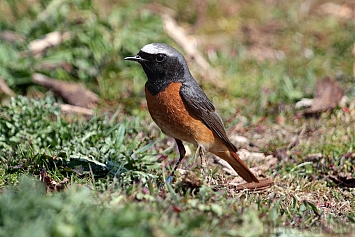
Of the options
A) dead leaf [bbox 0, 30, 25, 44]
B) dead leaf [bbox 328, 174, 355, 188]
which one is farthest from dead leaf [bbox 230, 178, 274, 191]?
dead leaf [bbox 0, 30, 25, 44]

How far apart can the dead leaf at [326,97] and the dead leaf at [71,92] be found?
9.28 feet

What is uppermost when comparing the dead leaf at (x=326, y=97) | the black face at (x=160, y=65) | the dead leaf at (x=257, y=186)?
the black face at (x=160, y=65)

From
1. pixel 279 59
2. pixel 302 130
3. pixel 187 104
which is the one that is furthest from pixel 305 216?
pixel 279 59

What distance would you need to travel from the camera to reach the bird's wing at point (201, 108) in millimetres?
5625

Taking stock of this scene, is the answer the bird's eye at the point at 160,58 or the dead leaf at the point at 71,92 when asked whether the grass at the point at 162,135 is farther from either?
the bird's eye at the point at 160,58

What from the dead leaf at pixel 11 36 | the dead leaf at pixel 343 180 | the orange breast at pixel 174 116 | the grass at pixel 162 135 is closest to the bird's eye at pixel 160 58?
the orange breast at pixel 174 116

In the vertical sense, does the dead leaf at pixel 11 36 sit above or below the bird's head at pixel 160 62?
below

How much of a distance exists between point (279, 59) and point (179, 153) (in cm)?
390

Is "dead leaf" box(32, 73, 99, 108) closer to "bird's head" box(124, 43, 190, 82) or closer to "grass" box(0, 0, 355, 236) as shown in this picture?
"grass" box(0, 0, 355, 236)

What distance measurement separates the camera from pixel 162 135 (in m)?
6.66

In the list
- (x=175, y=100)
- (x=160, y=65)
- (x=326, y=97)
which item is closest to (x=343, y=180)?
(x=326, y=97)

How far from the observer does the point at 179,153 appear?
244 inches

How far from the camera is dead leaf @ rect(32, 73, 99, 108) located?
7.57 m

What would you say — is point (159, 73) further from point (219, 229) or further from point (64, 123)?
point (219, 229)
